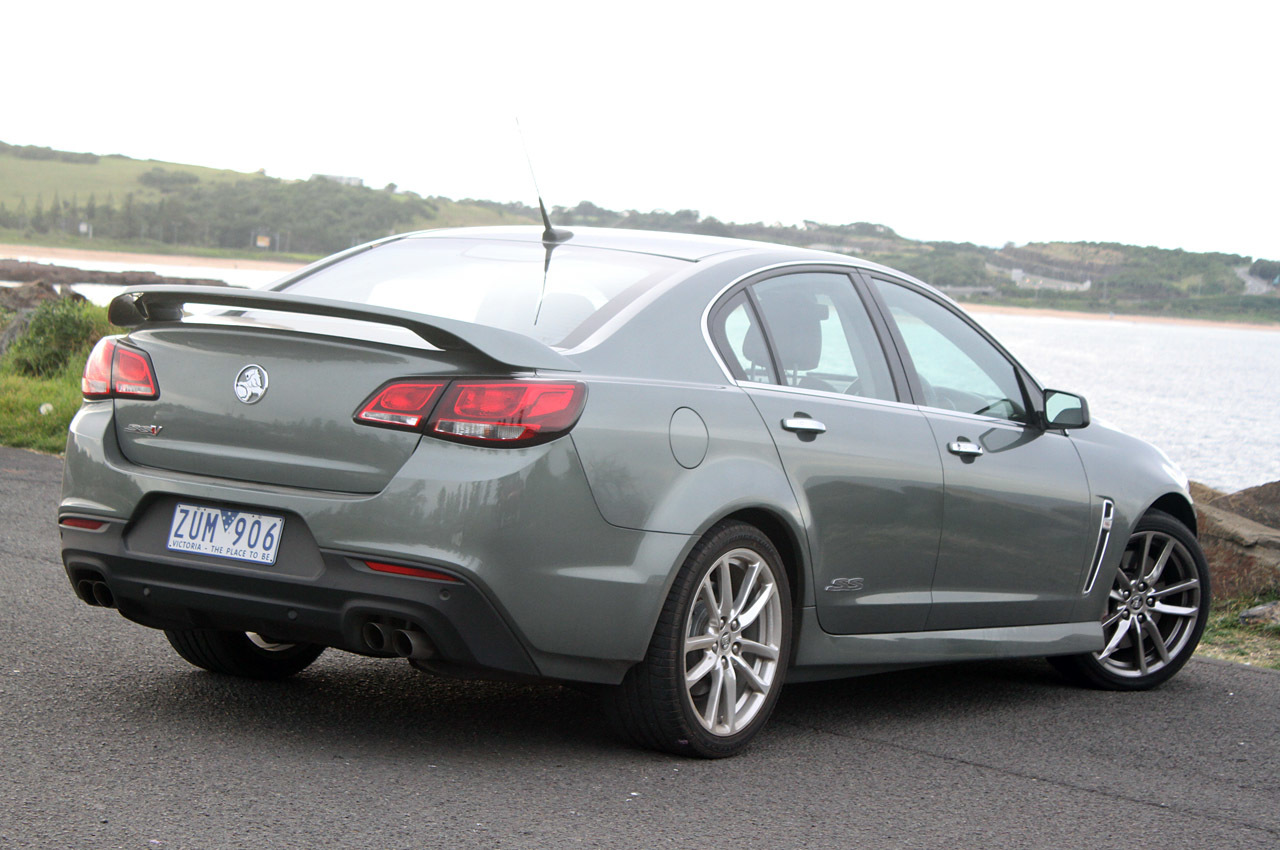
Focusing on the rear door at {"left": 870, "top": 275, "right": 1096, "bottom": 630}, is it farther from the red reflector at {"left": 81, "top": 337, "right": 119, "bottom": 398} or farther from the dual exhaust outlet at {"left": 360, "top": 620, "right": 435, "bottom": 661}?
the red reflector at {"left": 81, "top": 337, "right": 119, "bottom": 398}

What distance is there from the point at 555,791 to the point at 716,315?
1.55 m

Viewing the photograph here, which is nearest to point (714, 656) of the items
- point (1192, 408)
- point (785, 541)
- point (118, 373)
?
point (785, 541)

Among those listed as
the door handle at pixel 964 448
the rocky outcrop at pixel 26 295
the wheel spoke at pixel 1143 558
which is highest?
the door handle at pixel 964 448

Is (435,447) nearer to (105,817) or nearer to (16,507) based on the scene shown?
(105,817)

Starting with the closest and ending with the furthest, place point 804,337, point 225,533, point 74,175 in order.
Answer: point 225,533 → point 804,337 → point 74,175

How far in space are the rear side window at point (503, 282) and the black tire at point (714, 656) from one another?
797 mm

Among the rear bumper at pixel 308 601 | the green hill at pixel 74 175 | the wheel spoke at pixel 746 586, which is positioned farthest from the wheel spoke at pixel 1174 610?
the green hill at pixel 74 175

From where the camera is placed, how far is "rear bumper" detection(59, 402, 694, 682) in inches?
149

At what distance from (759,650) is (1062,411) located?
197 cm

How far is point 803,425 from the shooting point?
181 inches

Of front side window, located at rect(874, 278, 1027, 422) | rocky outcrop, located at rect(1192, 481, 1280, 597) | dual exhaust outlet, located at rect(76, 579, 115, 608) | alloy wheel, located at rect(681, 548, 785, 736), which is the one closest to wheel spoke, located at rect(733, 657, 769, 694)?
alloy wheel, located at rect(681, 548, 785, 736)

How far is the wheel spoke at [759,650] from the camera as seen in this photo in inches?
176

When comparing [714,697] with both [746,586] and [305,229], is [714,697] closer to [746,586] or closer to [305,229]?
[746,586]

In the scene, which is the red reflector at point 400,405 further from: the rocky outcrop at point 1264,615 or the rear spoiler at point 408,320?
the rocky outcrop at point 1264,615
